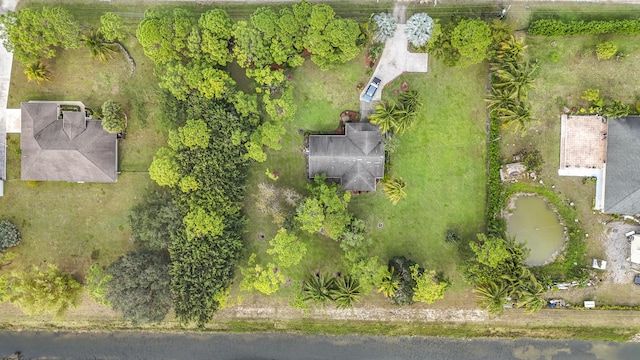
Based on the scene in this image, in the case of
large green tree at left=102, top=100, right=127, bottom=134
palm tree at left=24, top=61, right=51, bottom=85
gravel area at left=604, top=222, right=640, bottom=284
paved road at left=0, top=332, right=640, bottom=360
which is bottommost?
paved road at left=0, top=332, right=640, bottom=360

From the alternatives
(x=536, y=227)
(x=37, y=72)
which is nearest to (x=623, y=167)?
(x=536, y=227)

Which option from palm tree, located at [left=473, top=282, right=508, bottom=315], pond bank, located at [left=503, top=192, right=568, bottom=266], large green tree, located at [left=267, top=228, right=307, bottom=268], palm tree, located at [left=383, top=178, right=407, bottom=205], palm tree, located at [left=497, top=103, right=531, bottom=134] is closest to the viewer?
palm tree, located at [left=473, top=282, right=508, bottom=315]

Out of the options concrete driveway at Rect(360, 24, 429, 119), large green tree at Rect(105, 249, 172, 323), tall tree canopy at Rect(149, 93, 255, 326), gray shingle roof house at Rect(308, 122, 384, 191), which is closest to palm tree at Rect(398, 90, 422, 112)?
concrete driveway at Rect(360, 24, 429, 119)

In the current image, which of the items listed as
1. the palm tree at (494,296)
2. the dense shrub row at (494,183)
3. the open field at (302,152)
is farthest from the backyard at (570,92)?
the open field at (302,152)

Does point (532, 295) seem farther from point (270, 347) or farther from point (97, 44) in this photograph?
point (97, 44)

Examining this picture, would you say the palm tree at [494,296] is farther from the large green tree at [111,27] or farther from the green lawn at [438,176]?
the large green tree at [111,27]

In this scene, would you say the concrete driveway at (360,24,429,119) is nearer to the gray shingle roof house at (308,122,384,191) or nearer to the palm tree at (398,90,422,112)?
the palm tree at (398,90,422,112)
